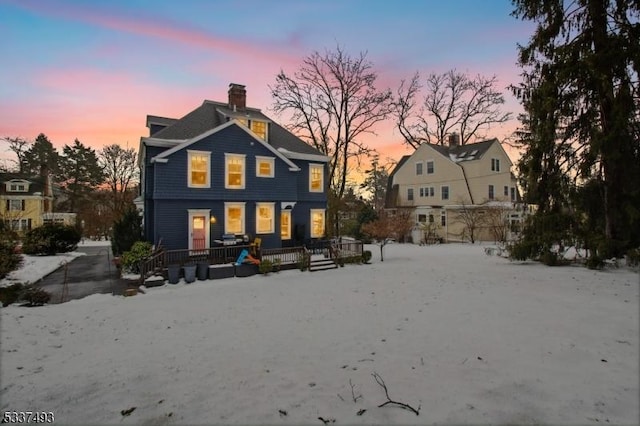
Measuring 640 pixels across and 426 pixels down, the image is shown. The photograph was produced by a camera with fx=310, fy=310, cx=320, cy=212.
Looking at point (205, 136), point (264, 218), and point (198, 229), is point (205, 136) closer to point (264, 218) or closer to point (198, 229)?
point (198, 229)

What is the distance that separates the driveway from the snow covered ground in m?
1.05

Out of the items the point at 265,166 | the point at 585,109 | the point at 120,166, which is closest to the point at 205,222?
the point at 265,166

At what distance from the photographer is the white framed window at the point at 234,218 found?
1759cm

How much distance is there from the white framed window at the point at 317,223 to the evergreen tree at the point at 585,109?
480 inches

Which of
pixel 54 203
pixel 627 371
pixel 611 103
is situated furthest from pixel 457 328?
pixel 54 203

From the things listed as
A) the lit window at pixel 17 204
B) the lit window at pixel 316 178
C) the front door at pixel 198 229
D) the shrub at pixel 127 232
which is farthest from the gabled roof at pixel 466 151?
the lit window at pixel 17 204

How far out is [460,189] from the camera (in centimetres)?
3162

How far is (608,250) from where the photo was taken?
12.8m

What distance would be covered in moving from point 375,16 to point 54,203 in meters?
50.5

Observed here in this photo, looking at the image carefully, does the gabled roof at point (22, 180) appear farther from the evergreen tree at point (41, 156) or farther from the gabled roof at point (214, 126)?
the gabled roof at point (214, 126)

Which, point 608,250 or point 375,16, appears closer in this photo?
point 608,250

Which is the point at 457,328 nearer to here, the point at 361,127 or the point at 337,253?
the point at 337,253

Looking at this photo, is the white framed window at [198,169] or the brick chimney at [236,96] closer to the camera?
the white framed window at [198,169]

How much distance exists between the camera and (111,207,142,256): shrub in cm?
1730
